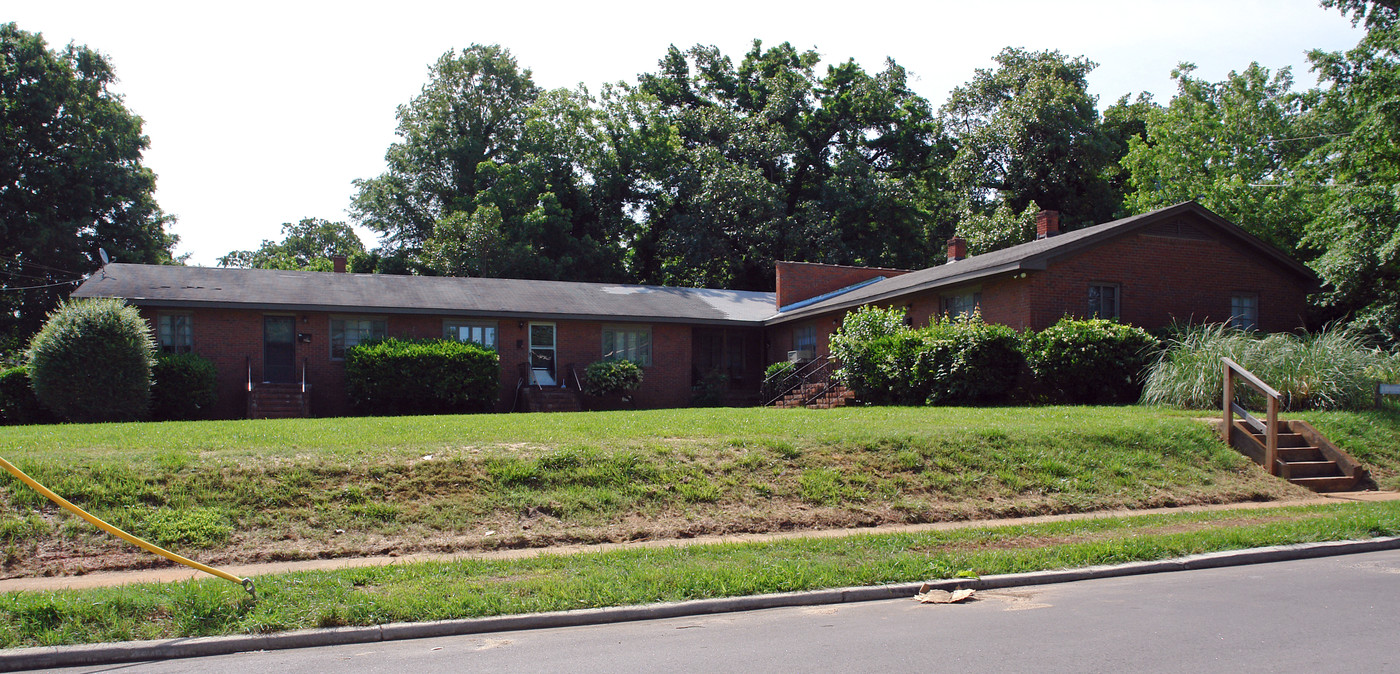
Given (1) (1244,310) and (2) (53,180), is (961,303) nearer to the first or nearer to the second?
(1) (1244,310)

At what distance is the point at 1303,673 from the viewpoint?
5012mm

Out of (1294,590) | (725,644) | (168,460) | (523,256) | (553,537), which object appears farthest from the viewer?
(523,256)

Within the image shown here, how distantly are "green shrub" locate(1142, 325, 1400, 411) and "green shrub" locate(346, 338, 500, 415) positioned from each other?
15.8 m

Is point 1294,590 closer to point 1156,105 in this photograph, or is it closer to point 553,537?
point 553,537

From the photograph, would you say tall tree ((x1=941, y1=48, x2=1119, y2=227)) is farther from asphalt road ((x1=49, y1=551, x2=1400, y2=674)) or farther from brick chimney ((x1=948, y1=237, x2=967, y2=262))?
asphalt road ((x1=49, y1=551, x2=1400, y2=674))

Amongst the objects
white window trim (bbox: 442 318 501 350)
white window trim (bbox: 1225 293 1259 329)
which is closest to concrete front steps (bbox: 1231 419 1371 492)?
white window trim (bbox: 1225 293 1259 329)

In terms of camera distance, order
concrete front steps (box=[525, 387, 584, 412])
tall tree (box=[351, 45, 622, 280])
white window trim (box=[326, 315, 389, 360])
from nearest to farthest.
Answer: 1. white window trim (box=[326, 315, 389, 360])
2. concrete front steps (box=[525, 387, 584, 412])
3. tall tree (box=[351, 45, 622, 280])

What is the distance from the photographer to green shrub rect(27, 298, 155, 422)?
62.0 ft

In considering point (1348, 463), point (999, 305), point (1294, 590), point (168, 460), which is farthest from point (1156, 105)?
point (168, 460)

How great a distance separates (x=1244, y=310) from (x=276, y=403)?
23.9m

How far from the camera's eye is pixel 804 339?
28531 mm

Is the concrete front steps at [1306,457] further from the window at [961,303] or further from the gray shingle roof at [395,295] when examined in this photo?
the gray shingle roof at [395,295]

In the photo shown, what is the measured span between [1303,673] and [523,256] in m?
37.6

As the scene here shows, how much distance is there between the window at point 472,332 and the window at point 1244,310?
19.3 m
